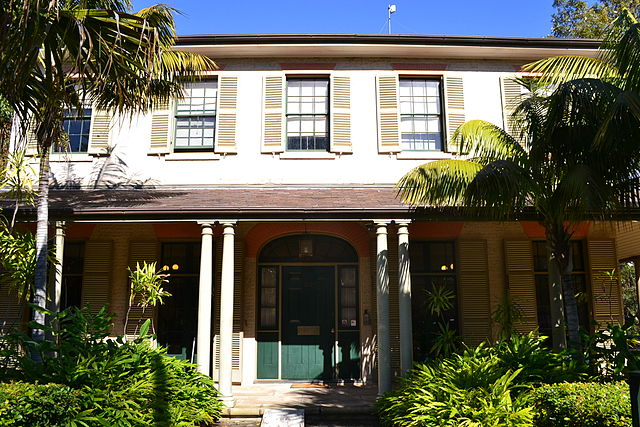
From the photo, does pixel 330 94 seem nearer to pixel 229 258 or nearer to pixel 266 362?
pixel 229 258

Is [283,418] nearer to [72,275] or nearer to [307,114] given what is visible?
[72,275]

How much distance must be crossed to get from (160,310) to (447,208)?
5892 mm

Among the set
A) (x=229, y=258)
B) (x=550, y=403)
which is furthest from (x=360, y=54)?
(x=550, y=403)

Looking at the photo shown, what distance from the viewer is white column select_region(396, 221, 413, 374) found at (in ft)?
27.8

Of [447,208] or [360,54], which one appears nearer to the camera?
[447,208]

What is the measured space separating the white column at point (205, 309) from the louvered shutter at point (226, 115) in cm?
232

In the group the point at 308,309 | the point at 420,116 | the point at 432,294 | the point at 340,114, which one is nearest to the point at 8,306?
the point at 308,309

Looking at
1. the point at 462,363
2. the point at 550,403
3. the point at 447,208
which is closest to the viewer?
the point at 550,403

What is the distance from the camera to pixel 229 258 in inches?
343

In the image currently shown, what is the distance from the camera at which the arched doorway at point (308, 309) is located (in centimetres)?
1041

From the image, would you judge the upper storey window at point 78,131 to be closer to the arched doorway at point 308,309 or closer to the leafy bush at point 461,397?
the arched doorway at point 308,309

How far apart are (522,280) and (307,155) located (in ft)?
16.0

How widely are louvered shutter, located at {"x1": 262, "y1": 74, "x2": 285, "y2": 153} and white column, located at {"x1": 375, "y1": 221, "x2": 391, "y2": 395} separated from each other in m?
2.98

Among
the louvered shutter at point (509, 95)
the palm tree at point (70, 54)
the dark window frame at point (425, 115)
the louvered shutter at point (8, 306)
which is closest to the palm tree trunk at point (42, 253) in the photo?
the palm tree at point (70, 54)
